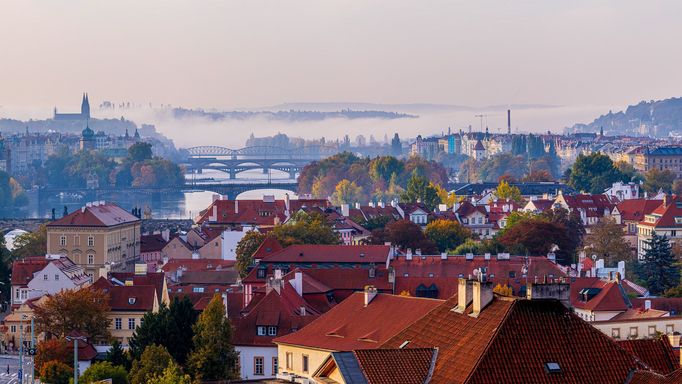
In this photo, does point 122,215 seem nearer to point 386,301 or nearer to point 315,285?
point 315,285

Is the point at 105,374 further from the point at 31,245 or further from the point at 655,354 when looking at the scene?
the point at 31,245

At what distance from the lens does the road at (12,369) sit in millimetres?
53906

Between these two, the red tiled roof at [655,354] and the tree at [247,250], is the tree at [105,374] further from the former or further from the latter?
the tree at [247,250]

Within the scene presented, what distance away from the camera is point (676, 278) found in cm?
7850

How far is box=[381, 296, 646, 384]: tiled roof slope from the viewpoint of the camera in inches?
989

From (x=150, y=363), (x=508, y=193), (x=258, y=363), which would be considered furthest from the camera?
(x=508, y=193)

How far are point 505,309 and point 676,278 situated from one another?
53627mm

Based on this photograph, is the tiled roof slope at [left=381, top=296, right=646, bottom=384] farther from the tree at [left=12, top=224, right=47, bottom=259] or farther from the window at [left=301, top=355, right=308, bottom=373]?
the tree at [left=12, top=224, right=47, bottom=259]

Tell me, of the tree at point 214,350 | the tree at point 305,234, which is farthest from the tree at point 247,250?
the tree at point 214,350

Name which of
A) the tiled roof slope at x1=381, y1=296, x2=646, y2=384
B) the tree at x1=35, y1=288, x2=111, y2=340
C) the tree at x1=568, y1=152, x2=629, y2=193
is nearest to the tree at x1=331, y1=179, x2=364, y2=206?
the tree at x1=568, y1=152, x2=629, y2=193

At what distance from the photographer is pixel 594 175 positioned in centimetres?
14762

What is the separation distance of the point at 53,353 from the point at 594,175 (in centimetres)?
9841

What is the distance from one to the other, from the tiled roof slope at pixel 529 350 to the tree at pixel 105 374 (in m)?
20.9

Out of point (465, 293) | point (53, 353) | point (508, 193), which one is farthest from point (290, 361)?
point (508, 193)
